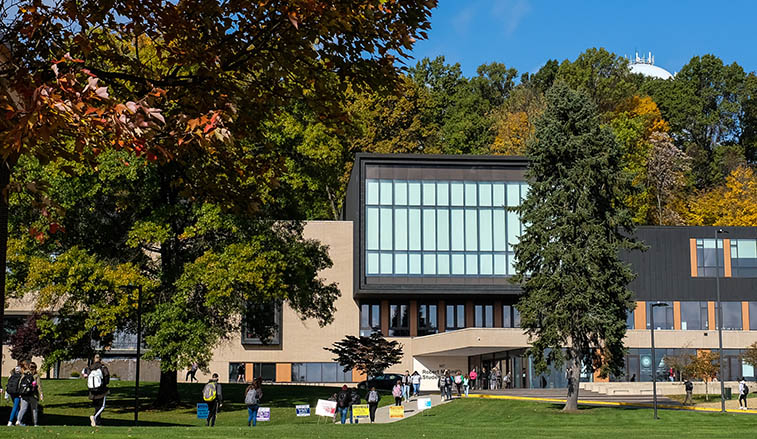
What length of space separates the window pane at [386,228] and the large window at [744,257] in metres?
→ 25.8

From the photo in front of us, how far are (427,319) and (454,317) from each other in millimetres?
2049

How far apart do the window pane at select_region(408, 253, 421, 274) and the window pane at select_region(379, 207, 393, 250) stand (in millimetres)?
1694

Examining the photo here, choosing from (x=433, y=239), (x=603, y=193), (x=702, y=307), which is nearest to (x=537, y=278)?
(x=603, y=193)

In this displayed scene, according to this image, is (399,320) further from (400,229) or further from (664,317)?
(664,317)

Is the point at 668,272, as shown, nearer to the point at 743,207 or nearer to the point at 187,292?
the point at 743,207

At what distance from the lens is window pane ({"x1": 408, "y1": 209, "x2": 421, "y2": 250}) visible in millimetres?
67562

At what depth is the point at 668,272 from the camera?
7212 centimetres

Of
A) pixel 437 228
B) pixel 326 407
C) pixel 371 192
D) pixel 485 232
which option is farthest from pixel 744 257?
pixel 326 407

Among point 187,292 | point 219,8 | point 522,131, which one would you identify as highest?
point 522,131

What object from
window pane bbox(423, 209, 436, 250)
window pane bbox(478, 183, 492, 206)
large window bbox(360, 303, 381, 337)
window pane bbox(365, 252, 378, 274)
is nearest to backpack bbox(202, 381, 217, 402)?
window pane bbox(365, 252, 378, 274)

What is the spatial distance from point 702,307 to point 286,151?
44.5m

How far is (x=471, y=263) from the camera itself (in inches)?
2682

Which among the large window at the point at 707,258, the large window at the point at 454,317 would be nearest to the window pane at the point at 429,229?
the large window at the point at 454,317

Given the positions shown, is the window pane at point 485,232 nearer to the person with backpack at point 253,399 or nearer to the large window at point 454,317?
the large window at point 454,317
